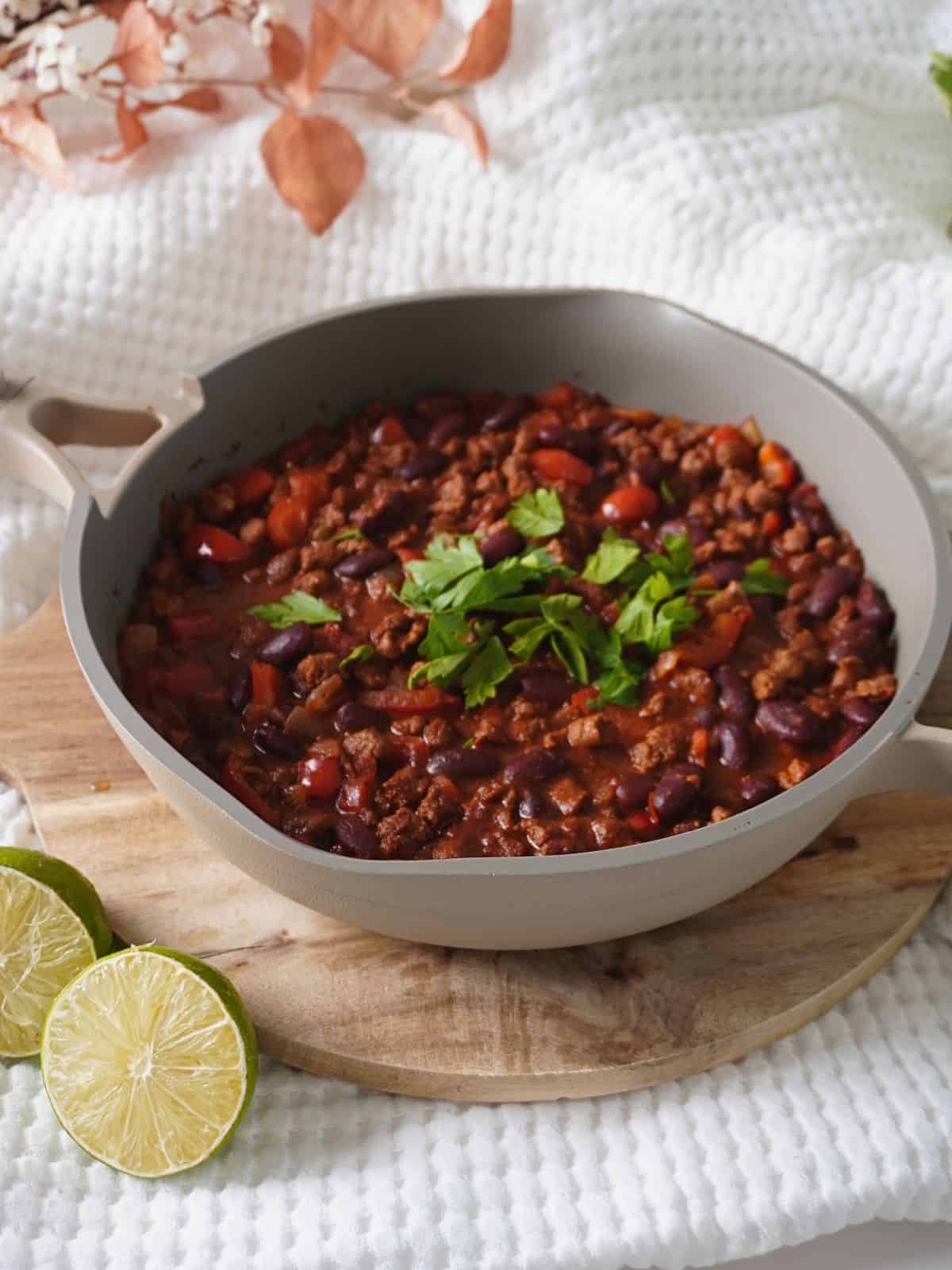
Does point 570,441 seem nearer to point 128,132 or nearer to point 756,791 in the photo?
point 756,791

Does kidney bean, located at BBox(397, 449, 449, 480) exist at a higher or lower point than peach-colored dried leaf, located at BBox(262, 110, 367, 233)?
lower

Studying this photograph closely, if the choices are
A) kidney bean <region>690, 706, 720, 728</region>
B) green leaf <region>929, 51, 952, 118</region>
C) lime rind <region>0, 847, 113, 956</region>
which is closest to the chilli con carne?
kidney bean <region>690, 706, 720, 728</region>

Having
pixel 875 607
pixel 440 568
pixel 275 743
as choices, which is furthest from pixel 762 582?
pixel 275 743

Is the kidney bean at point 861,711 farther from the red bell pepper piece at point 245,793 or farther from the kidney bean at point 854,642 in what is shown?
the red bell pepper piece at point 245,793

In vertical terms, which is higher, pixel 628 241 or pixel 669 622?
pixel 628 241

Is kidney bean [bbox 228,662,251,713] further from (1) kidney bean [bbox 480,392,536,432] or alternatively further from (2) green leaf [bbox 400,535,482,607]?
(1) kidney bean [bbox 480,392,536,432]

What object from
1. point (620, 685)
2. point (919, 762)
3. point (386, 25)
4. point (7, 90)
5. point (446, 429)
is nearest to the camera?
point (919, 762)

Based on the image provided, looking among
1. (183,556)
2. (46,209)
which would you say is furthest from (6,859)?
(46,209)
